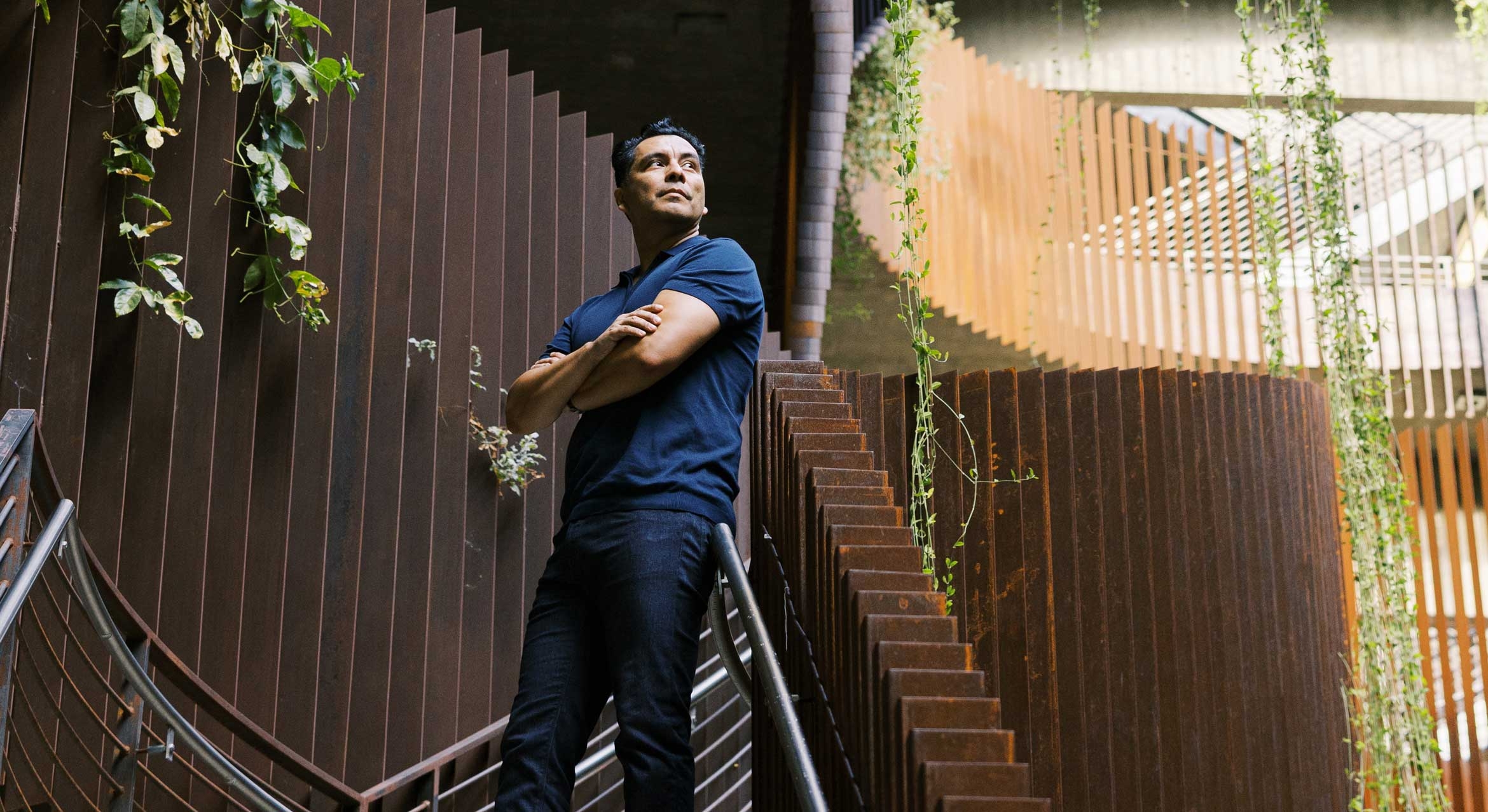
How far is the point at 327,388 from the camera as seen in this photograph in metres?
3.72

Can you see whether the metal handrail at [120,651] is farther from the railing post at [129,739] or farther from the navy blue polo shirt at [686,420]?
the navy blue polo shirt at [686,420]

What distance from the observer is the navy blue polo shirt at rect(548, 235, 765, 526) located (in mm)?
2162

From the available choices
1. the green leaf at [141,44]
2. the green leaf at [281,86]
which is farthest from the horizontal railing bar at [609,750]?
the green leaf at [141,44]

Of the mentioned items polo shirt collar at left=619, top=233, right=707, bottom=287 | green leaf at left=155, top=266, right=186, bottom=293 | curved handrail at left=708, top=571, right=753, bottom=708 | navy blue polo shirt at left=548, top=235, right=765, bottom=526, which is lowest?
curved handrail at left=708, top=571, right=753, bottom=708

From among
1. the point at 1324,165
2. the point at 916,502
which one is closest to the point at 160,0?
the point at 916,502

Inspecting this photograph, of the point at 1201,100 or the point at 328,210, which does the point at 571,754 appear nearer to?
the point at 328,210

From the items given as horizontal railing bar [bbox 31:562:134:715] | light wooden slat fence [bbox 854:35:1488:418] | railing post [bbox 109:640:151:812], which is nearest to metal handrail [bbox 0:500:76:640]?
horizontal railing bar [bbox 31:562:134:715]

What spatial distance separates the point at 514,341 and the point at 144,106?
1290 mm

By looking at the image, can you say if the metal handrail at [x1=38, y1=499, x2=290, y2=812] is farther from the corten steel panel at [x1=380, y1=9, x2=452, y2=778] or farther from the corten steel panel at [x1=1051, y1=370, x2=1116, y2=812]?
the corten steel panel at [x1=1051, y1=370, x2=1116, y2=812]

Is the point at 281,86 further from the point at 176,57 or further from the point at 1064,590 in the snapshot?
the point at 1064,590

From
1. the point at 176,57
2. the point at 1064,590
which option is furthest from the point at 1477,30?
the point at 176,57

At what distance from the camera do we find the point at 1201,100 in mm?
11312

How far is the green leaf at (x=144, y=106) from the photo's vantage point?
329 centimetres

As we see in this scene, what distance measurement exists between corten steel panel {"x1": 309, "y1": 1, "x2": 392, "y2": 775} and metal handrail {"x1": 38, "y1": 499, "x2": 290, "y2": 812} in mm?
314
